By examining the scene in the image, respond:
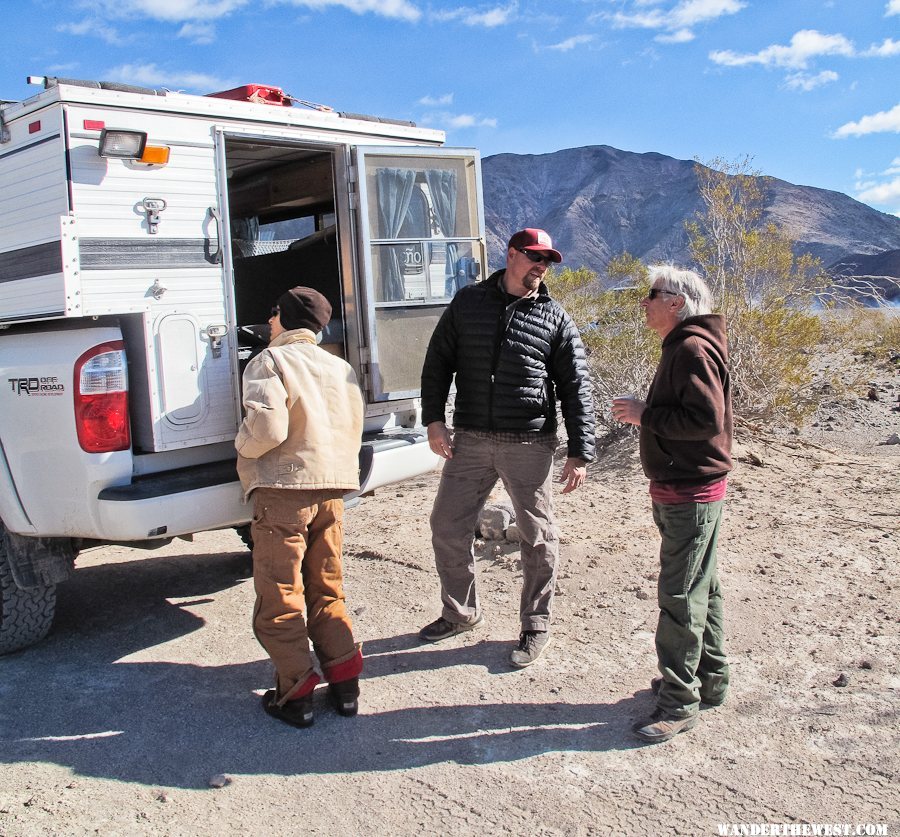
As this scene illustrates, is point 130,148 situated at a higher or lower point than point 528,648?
higher

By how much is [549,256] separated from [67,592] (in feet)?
11.2

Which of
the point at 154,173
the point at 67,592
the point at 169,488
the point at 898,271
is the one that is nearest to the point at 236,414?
the point at 169,488

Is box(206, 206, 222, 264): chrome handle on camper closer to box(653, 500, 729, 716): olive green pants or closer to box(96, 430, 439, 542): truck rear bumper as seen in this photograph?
box(96, 430, 439, 542): truck rear bumper

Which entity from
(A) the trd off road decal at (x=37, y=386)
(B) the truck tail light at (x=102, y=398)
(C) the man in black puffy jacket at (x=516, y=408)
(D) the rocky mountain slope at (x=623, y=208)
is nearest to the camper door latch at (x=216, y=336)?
(B) the truck tail light at (x=102, y=398)

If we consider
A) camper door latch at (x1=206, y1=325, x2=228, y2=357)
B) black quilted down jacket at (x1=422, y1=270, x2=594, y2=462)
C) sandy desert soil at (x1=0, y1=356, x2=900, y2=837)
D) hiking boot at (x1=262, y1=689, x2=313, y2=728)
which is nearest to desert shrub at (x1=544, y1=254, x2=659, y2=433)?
sandy desert soil at (x1=0, y1=356, x2=900, y2=837)

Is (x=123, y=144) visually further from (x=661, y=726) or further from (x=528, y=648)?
(x=661, y=726)

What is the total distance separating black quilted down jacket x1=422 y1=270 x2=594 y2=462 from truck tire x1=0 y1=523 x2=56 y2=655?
6.62ft

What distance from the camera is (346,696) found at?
3627 millimetres

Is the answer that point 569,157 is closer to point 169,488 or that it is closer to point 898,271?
point 898,271

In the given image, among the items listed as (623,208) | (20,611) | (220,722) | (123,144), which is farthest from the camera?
(623,208)

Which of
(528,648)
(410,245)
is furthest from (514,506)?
(410,245)

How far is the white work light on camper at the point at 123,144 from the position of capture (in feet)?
12.0

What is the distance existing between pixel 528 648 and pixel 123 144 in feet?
9.05

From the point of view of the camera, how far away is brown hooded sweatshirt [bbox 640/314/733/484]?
3.20 m
